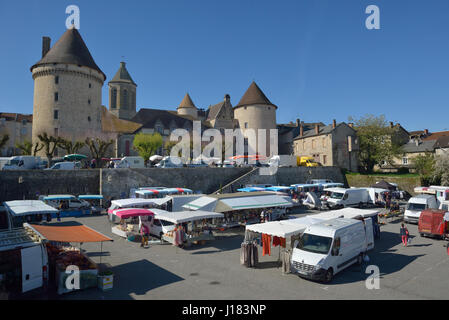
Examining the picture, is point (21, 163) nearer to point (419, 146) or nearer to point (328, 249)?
point (328, 249)

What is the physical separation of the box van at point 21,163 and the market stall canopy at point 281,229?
2391 cm

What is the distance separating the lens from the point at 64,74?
1517 inches

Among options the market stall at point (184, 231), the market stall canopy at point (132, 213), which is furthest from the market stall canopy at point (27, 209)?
the market stall at point (184, 231)

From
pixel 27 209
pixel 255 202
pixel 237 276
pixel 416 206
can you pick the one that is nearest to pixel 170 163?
pixel 255 202

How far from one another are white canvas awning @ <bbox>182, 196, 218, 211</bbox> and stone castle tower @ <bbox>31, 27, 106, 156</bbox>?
95.1 feet

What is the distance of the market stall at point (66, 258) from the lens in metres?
8.34

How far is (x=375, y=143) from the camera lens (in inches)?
1671

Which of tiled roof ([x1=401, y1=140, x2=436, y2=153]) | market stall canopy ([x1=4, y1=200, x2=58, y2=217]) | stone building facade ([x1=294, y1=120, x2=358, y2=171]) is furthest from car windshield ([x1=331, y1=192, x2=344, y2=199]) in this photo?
tiled roof ([x1=401, y1=140, x2=436, y2=153])

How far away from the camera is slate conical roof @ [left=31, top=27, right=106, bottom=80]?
38.6 metres

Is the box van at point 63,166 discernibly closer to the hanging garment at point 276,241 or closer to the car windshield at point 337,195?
the hanging garment at point 276,241

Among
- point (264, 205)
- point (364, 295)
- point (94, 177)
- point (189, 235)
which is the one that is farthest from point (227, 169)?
point (364, 295)

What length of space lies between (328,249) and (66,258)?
830 centimetres
